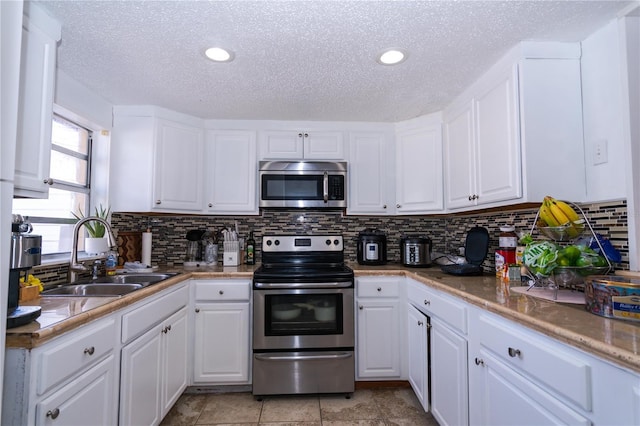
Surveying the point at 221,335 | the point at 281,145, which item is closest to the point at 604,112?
the point at 281,145

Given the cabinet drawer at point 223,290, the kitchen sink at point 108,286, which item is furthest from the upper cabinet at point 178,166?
the cabinet drawer at point 223,290

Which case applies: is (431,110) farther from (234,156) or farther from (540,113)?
(234,156)

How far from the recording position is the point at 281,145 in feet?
8.55

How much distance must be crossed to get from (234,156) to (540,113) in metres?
2.14

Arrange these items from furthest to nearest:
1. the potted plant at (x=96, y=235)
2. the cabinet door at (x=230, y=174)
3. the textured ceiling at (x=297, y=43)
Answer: the cabinet door at (x=230, y=174) → the potted plant at (x=96, y=235) → the textured ceiling at (x=297, y=43)

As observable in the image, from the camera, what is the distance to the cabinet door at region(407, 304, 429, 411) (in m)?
1.87

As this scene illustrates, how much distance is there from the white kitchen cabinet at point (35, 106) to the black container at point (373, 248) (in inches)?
81.9

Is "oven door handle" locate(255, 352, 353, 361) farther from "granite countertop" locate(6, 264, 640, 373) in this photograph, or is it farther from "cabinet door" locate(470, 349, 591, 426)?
"cabinet door" locate(470, 349, 591, 426)

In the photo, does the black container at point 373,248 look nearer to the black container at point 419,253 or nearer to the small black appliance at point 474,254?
the black container at point 419,253

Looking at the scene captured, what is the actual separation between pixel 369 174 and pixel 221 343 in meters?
1.78

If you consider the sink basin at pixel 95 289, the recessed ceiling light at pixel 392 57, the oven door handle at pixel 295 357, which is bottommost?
the oven door handle at pixel 295 357

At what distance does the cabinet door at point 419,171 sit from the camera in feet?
8.04

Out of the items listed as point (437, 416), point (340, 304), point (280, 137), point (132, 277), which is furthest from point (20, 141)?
point (437, 416)

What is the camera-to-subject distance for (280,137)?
2.61 metres
